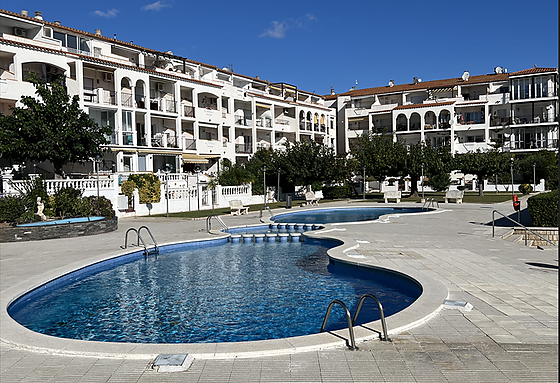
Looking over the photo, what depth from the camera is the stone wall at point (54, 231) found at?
1889 cm

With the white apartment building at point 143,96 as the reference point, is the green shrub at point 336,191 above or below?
below

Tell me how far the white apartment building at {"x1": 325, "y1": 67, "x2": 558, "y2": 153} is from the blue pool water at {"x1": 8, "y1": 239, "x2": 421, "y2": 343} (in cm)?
5123

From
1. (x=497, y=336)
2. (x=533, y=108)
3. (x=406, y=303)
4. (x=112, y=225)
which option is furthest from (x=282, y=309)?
(x=533, y=108)

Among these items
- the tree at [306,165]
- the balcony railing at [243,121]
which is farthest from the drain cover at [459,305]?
the balcony railing at [243,121]

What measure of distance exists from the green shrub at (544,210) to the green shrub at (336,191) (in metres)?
26.7

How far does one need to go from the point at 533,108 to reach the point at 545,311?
64.0 metres

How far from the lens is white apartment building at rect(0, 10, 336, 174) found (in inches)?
1353

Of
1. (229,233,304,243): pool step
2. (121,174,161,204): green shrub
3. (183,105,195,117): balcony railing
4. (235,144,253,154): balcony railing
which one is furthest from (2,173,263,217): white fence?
(235,144,253,154): balcony railing

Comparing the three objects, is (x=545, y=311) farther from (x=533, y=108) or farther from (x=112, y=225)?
(x=533, y=108)

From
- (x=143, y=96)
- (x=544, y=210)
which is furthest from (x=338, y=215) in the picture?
(x=143, y=96)

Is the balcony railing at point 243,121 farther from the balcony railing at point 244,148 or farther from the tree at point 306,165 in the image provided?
the tree at point 306,165

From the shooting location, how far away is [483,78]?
221 ft

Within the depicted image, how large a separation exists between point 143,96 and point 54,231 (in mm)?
24314

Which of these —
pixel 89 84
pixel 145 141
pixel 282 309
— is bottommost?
pixel 282 309
